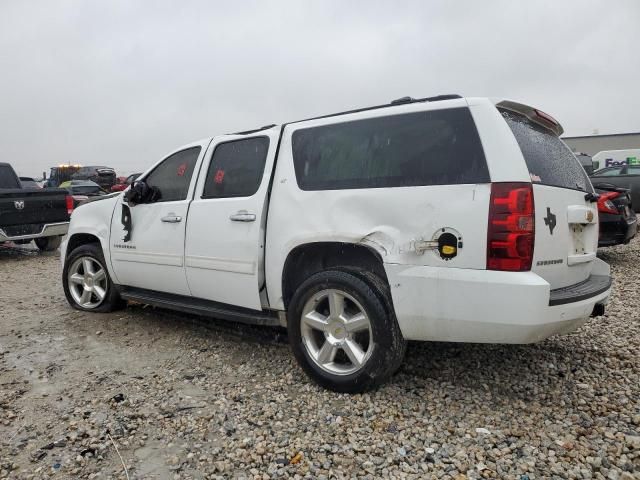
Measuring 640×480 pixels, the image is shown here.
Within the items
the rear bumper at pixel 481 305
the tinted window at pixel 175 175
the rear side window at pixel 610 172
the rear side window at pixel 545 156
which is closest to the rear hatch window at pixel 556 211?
the rear side window at pixel 545 156

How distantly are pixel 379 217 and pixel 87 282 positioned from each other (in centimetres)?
358

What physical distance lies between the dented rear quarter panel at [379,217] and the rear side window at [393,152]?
5 cm

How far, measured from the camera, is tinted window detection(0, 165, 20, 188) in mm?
9741

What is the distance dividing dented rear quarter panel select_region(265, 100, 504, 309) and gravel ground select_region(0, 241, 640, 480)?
817mm

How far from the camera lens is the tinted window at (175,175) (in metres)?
4.11

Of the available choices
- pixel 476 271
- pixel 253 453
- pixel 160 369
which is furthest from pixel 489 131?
pixel 160 369

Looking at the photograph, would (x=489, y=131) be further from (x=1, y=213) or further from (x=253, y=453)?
(x=1, y=213)

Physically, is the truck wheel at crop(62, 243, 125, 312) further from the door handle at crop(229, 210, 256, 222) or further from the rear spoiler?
the rear spoiler

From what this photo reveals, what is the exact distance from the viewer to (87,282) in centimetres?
497

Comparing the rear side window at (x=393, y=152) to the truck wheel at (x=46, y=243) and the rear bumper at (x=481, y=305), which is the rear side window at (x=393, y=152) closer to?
the rear bumper at (x=481, y=305)

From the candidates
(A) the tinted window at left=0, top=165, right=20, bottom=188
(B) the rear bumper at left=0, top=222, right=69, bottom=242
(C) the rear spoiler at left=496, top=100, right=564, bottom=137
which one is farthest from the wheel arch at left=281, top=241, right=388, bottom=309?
(A) the tinted window at left=0, top=165, right=20, bottom=188

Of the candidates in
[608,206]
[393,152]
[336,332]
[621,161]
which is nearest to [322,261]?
[336,332]

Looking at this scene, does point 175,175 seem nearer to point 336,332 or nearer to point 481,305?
point 336,332

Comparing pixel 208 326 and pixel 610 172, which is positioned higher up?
pixel 610 172
